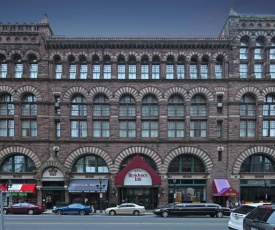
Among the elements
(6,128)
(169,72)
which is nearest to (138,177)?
(169,72)

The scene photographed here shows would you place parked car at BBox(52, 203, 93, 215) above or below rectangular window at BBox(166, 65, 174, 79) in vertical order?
below

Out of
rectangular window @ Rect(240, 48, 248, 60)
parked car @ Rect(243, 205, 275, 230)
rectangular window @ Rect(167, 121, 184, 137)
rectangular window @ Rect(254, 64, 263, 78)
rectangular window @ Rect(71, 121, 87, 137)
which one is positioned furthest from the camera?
rectangular window @ Rect(240, 48, 248, 60)

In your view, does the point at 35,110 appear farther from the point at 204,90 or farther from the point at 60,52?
the point at 204,90

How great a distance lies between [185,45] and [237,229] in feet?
97.7

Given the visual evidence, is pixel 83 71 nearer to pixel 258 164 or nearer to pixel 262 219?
pixel 258 164

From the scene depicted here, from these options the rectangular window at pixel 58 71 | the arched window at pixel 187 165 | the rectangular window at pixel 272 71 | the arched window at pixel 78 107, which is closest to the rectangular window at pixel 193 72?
the rectangular window at pixel 272 71

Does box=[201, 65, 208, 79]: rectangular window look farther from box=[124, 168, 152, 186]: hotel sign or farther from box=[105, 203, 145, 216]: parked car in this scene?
box=[105, 203, 145, 216]: parked car

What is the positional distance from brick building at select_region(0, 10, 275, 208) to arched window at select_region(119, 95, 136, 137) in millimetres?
117

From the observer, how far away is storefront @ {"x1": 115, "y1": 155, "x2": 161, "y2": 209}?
135ft

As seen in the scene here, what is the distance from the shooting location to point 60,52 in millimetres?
43469

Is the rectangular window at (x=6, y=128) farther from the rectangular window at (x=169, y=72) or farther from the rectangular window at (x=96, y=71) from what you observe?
the rectangular window at (x=169, y=72)

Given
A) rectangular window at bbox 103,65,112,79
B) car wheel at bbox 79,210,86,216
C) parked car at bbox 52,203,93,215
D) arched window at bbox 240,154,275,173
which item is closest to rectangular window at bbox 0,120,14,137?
rectangular window at bbox 103,65,112,79

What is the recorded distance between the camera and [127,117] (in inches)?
1702

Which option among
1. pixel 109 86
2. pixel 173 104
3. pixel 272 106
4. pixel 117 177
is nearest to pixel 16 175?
pixel 117 177
